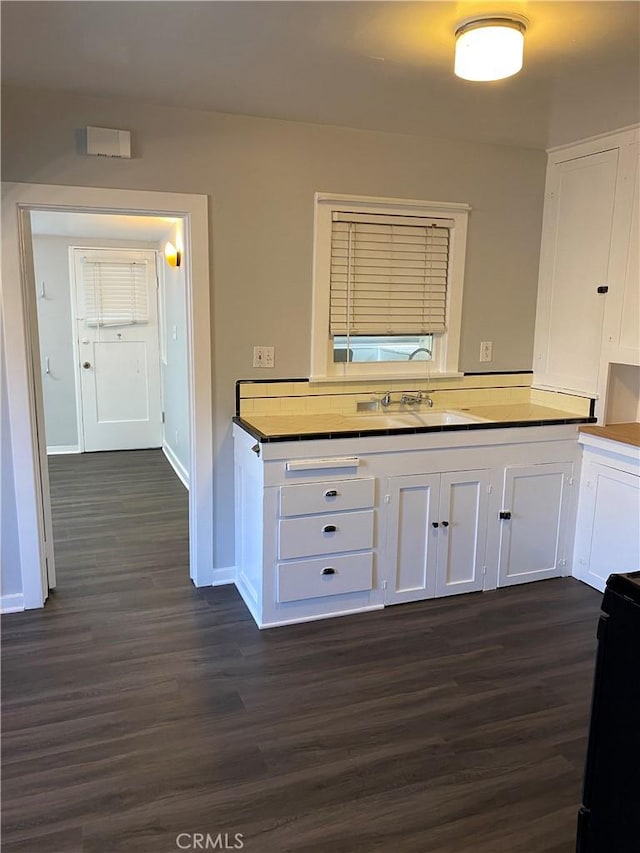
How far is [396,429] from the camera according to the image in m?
3.07

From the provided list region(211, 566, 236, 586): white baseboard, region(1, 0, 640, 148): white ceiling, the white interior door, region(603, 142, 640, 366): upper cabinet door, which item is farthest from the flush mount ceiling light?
the white interior door

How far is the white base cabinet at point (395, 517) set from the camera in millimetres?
2957

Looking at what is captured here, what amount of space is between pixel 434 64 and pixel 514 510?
7.21 feet

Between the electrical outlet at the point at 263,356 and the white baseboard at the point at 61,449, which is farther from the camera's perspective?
the white baseboard at the point at 61,449

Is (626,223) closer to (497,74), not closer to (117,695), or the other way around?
(497,74)

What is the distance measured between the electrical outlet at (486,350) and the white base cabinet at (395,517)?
2.20 feet

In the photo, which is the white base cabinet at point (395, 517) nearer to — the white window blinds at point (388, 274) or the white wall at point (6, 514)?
the white window blinds at point (388, 274)

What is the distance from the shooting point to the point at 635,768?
1.15 meters

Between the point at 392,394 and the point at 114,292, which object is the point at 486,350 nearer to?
the point at 392,394

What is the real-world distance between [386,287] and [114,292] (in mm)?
3773

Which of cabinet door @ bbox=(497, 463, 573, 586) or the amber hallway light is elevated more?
the amber hallway light

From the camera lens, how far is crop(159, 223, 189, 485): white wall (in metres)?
5.16

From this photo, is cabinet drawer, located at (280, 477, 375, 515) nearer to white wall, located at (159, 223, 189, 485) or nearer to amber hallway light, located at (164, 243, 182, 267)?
white wall, located at (159, 223, 189, 485)

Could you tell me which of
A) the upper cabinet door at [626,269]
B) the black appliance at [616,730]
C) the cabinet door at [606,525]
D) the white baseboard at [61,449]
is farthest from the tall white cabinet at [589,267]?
the white baseboard at [61,449]
